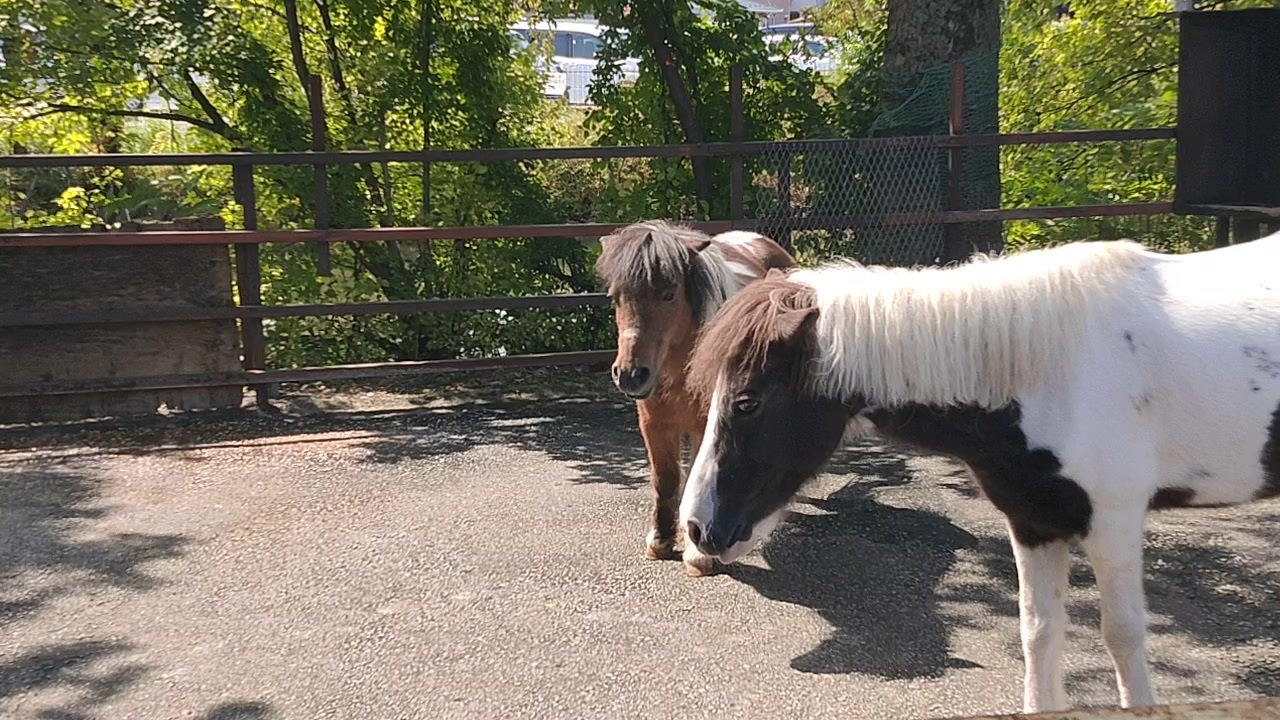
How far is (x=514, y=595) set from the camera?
457 cm

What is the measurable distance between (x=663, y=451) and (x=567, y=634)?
1125 mm

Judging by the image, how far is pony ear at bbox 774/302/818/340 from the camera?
9.39 ft

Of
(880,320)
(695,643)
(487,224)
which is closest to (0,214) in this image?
(487,224)

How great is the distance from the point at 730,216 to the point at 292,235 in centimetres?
319

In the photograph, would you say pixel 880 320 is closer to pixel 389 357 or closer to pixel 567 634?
pixel 567 634

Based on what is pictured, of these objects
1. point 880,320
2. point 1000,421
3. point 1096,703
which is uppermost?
point 880,320

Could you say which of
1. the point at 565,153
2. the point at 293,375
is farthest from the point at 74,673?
the point at 565,153

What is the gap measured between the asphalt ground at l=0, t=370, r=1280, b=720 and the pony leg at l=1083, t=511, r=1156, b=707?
454 millimetres

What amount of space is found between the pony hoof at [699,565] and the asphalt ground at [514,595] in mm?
67

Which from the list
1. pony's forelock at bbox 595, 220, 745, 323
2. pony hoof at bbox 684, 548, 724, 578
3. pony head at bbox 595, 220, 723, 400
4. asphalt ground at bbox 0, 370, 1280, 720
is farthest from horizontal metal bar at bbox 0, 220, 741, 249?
pony hoof at bbox 684, 548, 724, 578

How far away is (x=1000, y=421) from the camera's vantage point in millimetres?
2930

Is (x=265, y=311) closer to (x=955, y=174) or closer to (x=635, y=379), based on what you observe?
(x=635, y=379)

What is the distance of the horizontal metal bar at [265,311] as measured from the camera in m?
7.28

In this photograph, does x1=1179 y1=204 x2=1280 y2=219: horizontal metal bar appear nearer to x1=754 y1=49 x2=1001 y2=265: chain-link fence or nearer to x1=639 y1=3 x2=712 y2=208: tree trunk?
x1=754 y1=49 x2=1001 y2=265: chain-link fence
